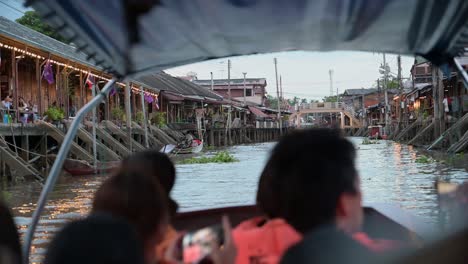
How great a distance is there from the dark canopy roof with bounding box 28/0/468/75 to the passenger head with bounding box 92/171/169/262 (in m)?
1.19

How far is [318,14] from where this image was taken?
9.70ft

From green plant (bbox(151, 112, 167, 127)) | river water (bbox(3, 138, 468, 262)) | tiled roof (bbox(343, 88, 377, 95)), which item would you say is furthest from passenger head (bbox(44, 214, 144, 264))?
tiled roof (bbox(343, 88, 377, 95))

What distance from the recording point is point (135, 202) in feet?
5.32

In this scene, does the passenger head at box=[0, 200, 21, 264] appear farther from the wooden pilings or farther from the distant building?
the distant building

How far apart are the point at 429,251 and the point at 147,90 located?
30625mm

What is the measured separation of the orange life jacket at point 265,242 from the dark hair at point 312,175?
0.18 metres

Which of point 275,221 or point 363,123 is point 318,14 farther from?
point 363,123

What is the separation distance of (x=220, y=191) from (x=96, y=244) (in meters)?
12.8

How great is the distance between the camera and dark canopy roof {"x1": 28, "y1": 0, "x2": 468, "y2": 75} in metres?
2.77

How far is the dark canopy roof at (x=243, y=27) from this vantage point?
2.77 meters

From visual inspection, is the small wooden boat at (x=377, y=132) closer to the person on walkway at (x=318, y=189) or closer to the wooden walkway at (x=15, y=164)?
the wooden walkway at (x=15, y=164)

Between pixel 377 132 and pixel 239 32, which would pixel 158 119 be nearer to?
pixel 377 132

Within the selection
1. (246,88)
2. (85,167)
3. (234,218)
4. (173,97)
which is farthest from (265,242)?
(246,88)

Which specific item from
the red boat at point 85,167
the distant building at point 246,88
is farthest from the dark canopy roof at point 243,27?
the distant building at point 246,88
